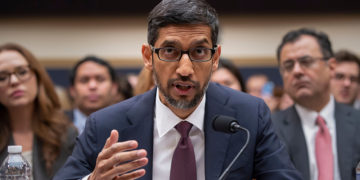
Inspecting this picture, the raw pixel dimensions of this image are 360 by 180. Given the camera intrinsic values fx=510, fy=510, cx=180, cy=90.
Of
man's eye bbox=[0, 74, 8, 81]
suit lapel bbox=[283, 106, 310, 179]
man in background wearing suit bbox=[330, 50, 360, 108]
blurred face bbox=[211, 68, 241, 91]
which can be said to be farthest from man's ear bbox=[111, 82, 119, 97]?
man in background wearing suit bbox=[330, 50, 360, 108]

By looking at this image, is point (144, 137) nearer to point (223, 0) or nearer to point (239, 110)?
point (239, 110)

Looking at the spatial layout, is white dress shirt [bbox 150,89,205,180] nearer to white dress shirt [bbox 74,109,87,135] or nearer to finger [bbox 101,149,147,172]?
finger [bbox 101,149,147,172]

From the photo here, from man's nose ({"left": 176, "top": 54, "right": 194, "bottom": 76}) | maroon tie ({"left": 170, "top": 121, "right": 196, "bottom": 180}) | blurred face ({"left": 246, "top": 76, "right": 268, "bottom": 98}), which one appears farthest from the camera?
blurred face ({"left": 246, "top": 76, "right": 268, "bottom": 98})

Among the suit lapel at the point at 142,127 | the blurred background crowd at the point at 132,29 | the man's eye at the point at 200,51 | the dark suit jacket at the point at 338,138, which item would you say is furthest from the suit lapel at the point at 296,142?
the blurred background crowd at the point at 132,29

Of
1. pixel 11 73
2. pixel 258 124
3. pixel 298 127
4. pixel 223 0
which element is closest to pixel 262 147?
pixel 258 124

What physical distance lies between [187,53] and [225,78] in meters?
1.94

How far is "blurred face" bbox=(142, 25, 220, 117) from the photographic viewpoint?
207cm

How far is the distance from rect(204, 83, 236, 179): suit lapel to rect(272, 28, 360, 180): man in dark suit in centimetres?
98

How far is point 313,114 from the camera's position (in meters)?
3.30

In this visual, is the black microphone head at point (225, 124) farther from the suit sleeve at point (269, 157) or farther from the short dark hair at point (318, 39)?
the short dark hair at point (318, 39)

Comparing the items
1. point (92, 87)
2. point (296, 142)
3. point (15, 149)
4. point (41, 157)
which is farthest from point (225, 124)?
point (92, 87)

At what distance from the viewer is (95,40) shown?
870cm

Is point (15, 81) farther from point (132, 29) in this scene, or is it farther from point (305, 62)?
point (132, 29)

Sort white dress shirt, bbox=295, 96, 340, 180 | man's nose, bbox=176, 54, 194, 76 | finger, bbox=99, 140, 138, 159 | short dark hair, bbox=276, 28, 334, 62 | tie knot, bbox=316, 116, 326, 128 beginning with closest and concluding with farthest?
finger, bbox=99, 140, 138, 159
man's nose, bbox=176, 54, 194, 76
white dress shirt, bbox=295, 96, 340, 180
tie knot, bbox=316, 116, 326, 128
short dark hair, bbox=276, 28, 334, 62
